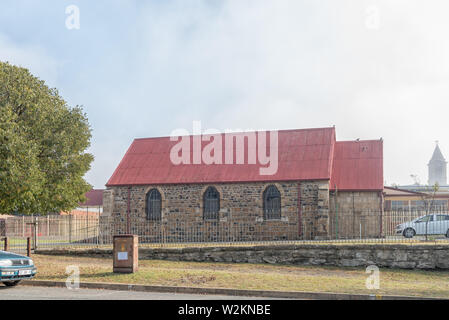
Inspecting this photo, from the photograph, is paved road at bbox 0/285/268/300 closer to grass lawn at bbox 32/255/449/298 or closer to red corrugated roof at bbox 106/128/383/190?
grass lawn at bbox 32/255/449/298

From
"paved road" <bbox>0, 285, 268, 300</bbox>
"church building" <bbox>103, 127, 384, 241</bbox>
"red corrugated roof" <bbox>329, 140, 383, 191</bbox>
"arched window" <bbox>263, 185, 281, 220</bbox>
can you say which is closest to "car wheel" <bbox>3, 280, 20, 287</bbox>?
"paved road" <bbox>0, 285, 268, 300</bbox>

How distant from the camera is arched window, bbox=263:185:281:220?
92.5ft

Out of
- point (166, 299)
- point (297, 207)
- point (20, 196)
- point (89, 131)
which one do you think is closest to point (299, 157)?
point (297, 207)

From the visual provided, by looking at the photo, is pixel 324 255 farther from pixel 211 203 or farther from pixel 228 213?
pixel 211 203

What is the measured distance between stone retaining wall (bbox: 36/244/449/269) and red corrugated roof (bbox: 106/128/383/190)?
8.24 m

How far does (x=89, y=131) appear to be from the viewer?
69.7 ft

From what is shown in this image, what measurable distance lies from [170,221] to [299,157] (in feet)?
28.6

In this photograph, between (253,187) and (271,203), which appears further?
(253,187)

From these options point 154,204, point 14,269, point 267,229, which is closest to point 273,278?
point 14,269

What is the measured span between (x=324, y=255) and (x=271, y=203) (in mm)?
8928

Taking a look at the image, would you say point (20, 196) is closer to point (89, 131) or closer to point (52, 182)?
point (52, 182)

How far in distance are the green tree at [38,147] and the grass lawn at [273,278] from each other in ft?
8.58

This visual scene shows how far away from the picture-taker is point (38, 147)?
18562 millimetres
